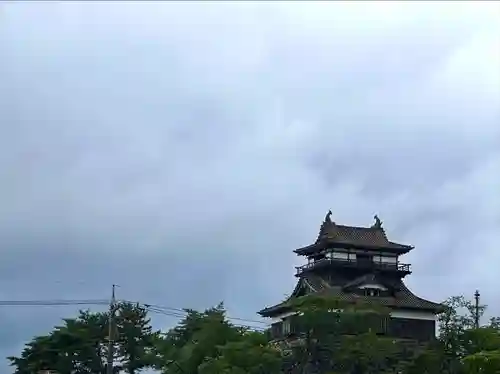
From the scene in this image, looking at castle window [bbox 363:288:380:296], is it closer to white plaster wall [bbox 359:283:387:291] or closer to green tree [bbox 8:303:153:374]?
white plaster wall [bbox 359:283:387:291]

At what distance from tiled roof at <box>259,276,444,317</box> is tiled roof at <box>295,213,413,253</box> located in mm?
2405

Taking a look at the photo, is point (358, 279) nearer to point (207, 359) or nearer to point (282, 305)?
point (282, 305)

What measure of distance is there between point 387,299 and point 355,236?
17.5 ft

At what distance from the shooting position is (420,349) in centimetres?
5719

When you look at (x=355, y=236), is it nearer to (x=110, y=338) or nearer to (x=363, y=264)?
(x=363, y=264)

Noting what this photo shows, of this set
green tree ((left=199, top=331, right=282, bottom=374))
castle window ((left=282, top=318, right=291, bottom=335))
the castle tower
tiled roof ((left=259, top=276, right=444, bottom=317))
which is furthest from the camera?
the castle tower

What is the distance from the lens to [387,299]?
64500 millimetres

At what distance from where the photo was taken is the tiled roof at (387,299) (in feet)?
207

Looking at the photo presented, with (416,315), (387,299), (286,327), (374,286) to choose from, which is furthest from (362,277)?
(286,327)

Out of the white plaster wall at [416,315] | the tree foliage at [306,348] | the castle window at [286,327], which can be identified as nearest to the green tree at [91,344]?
the tree foliage at [306,348]

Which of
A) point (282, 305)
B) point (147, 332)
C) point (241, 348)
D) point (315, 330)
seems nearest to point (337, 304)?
point (315, 330)

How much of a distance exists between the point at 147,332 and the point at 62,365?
5788mm

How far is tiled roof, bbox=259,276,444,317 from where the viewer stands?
6302 cm

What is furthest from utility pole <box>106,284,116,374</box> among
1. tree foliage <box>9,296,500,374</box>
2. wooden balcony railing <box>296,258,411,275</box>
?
wooden balcony railing <box>296,258,411,275</box>
